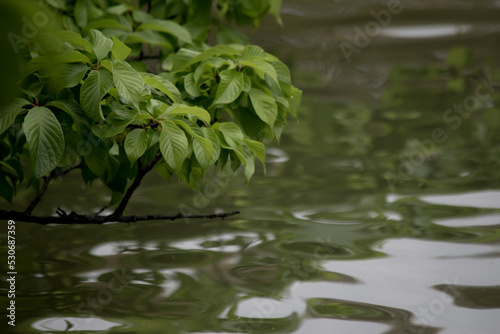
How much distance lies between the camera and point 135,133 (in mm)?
1028

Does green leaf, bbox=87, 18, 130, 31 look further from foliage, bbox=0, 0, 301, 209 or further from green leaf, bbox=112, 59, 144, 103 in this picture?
green leaf, bbox=112, 59, 144, 103

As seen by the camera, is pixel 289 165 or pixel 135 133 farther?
pixel 289 165

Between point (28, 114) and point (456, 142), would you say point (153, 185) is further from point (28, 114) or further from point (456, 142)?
point (456, 142)

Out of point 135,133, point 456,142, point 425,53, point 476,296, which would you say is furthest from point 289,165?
point 425,53

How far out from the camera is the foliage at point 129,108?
3.26 ft

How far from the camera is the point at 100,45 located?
1031 millimetres

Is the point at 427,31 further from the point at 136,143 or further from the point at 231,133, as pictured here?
the point at 136,143

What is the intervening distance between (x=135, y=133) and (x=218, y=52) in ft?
1.03

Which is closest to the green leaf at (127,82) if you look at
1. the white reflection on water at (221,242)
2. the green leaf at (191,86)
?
the green leaf at (191,86)

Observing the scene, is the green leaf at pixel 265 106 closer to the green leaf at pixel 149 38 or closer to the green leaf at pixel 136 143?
the green leaf at pixel 136 143

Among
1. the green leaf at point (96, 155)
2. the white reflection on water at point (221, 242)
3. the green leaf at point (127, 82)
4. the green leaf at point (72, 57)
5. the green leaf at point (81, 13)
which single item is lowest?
the white reflection on water at point (221, 242)

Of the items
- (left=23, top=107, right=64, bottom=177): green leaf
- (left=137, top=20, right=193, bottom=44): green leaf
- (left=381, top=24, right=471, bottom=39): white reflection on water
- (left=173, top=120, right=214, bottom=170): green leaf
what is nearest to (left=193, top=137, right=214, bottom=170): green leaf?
(left=173, top=120, right=214, bottom=170): green leaf

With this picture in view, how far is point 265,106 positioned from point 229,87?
0.29 ft

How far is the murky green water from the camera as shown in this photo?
1.30m
